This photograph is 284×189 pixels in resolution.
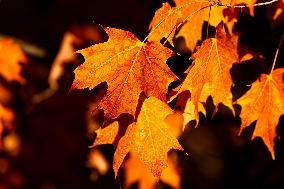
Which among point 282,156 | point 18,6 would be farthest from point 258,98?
point 18,6

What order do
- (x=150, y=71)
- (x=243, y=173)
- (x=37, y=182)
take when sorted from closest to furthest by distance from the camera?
(x=150, y=71), (x=37, y=182), (x=243, y=173)

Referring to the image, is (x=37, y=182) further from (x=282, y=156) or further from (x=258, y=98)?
(x=258, y=98)

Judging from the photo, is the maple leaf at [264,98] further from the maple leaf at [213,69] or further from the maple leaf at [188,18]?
the maple leaf at [188,18]

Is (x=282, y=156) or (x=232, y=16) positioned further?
(x=282, y=156)

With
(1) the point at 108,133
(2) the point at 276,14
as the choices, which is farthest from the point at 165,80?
(2) the point at 276,14

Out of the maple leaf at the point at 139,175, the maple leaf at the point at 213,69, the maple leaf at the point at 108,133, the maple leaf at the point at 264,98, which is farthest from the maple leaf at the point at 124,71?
the maple leaf at the point at 139,175

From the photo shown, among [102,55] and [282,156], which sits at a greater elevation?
[102,55]

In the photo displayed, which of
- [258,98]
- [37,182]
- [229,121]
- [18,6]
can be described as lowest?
[37,182]

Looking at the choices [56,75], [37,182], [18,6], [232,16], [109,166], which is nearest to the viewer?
[232,16]
